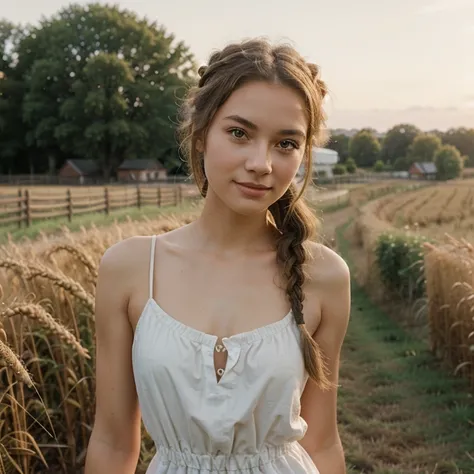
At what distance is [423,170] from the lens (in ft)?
322

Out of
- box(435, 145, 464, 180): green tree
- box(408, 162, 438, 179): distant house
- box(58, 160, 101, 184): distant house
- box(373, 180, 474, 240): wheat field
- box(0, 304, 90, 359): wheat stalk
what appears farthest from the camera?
box(408, 162, 438, 179): distant house

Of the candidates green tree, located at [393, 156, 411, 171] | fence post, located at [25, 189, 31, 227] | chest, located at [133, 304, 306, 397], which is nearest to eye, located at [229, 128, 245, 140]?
chest, located at [133, 304, 306, 397]

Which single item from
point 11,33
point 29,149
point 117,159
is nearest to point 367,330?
point 117,159

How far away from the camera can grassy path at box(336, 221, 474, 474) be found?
4.69 metres

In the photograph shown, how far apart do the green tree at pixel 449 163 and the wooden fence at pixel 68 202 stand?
65.9 m

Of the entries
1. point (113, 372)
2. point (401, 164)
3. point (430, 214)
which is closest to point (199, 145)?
point (113, 372)

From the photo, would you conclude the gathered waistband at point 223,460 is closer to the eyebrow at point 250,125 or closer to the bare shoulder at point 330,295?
the bare shoulder at point 330,295

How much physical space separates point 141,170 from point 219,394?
55.9 metres

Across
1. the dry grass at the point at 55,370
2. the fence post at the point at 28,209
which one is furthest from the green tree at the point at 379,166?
the dry grass at the point at 55,370

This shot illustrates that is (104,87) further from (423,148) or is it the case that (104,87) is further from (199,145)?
(423,148)

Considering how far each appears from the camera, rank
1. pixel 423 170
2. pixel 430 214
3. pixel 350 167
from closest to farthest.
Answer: pixel 430 214 < pixel 350 167 < pixel 423 170

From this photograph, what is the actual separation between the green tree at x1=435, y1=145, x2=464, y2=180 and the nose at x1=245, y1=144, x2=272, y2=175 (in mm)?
90654

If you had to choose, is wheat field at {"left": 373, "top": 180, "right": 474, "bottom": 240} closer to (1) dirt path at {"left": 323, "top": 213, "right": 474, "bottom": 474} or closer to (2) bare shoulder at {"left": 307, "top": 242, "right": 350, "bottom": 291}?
(1) dirt path at {"left": 323, "top": 213, "right": 474, "bottom": 474}

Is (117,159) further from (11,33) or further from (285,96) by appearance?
(285,96)
